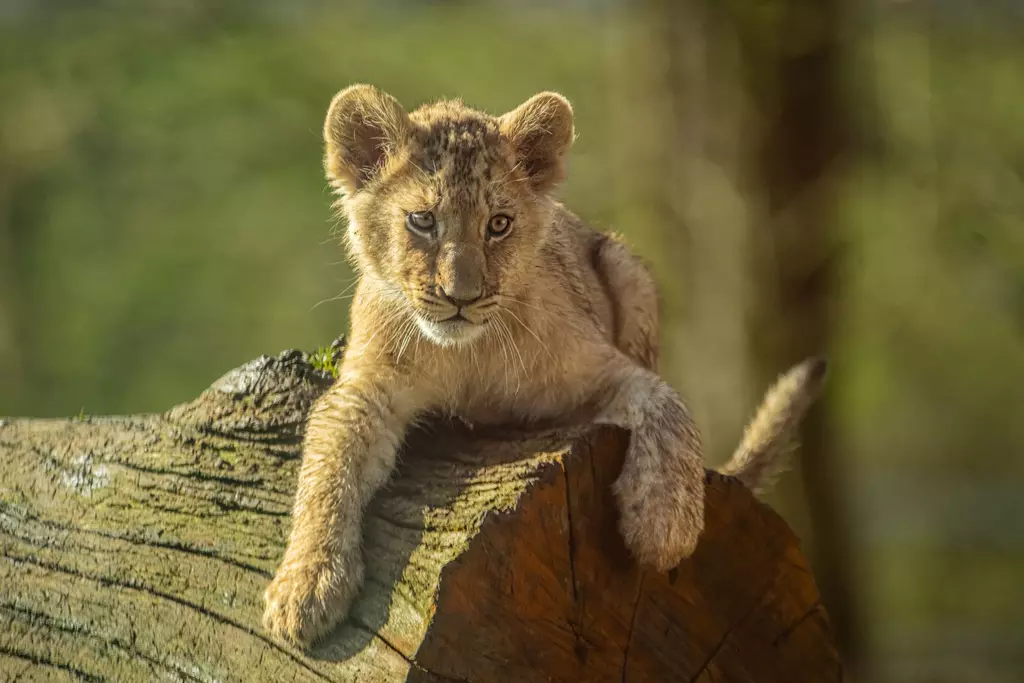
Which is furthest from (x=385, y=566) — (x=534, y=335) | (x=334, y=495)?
(x=534, y=335)

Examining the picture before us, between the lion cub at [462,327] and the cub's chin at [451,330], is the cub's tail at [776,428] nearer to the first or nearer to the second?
the lion cub at [462,327]

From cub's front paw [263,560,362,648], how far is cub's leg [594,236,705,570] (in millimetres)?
1272

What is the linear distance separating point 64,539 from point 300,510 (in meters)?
1.15

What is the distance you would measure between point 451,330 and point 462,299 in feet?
0.68

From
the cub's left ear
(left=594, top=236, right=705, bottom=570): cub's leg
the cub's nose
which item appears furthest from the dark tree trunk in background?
the cub's nose

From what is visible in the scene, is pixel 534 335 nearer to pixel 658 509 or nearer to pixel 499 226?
pixel 499 226

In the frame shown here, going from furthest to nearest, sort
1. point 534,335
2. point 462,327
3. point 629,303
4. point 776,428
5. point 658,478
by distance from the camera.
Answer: point 629,303 < point 776,428 < point 534,335 < point 462,327 < point 658,478

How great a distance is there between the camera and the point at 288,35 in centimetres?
1800

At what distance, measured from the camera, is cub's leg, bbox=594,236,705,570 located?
200 inches

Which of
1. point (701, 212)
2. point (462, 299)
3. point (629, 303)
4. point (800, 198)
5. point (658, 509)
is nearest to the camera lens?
point (658, 509)

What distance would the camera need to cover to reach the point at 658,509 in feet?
16.6

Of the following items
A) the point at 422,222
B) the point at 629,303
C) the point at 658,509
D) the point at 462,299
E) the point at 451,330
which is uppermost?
the point at 422,222

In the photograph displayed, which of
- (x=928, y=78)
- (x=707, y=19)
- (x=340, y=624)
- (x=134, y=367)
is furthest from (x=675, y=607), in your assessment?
(x=134, y=367)

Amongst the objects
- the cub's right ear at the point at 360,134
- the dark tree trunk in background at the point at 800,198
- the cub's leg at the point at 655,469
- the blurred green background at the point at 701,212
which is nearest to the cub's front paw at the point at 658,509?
the cub's leg at the point at 655,469
